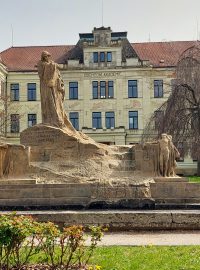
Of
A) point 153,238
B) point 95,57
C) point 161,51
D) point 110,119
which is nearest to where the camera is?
point 153,238

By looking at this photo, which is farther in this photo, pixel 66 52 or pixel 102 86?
pixel 66 52

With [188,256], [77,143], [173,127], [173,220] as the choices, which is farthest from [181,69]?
[188,256]

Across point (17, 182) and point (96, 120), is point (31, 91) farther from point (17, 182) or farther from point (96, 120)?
point (17, 182)

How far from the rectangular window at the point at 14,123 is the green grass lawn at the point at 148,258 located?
4160 cm

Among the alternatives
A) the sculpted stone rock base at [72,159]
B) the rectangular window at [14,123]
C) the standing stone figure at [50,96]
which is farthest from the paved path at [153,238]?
the rectangular window at [14,123]

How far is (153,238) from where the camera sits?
34.9ft

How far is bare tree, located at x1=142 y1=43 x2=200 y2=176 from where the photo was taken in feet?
98.4

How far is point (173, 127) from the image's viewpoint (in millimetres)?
29969

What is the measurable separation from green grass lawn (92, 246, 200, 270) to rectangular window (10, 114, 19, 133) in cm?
4160

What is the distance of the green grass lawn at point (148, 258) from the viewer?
767 cm

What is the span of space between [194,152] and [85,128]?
74.6 ft

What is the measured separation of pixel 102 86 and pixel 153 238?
141 feet

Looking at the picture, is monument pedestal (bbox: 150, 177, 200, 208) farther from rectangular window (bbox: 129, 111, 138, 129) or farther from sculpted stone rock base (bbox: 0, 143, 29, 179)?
rectangular window (bbox: 129, 111, 138, 129)

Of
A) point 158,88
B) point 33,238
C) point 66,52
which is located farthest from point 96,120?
point 33,238
